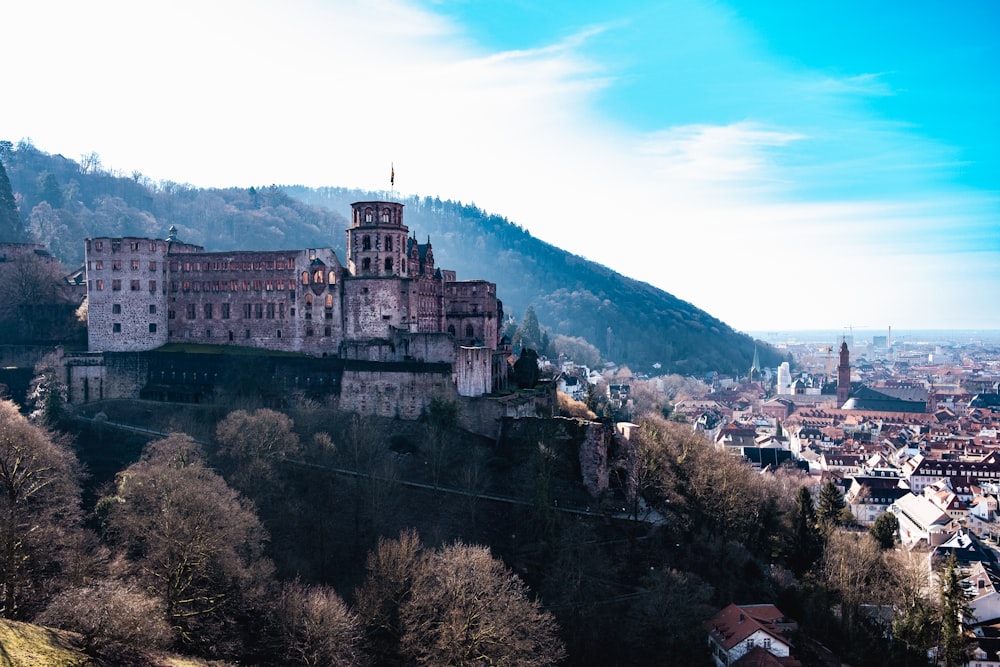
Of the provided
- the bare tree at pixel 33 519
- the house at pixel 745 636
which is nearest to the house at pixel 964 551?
the house at pixel 745 636

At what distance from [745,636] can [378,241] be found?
109ft

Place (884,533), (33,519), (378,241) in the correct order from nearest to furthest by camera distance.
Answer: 1. (33,519)
2. (884,533)
3. (378,241)

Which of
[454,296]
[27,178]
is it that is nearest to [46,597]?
[454,296]

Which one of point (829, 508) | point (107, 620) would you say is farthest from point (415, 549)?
point (829, 508)

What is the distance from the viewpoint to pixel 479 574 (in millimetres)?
36656

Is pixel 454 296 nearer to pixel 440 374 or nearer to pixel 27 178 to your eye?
pixel 440 374

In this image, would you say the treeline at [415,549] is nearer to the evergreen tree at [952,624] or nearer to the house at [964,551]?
the evergreen tree at [952,624]

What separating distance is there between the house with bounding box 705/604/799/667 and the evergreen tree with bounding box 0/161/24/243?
74630 mm

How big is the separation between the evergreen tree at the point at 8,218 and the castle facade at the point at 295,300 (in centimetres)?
3143

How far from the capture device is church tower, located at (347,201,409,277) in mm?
58781

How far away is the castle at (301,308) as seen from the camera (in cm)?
5694

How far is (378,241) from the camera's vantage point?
193 ft

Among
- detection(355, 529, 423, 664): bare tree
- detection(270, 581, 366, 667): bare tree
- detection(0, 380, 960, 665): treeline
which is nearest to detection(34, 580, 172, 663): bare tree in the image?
detection(0, 380, 960, 665): treeline

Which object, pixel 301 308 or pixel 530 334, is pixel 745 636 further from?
pixel 530 334
